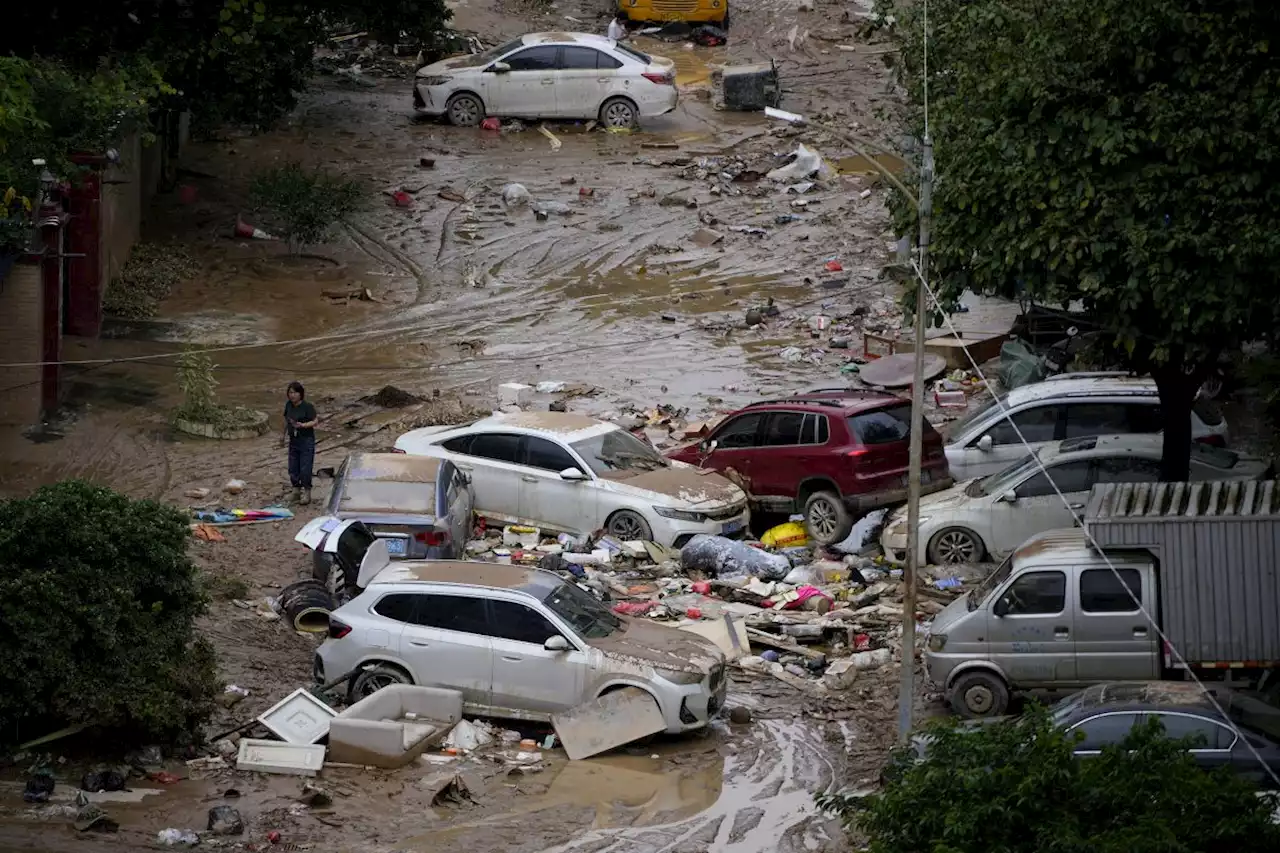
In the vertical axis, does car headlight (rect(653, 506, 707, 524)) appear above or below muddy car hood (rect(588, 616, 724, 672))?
above

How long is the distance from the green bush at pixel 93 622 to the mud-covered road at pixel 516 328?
0.81 metres

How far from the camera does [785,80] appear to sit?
3678 centimetres

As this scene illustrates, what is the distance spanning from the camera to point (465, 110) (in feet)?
115

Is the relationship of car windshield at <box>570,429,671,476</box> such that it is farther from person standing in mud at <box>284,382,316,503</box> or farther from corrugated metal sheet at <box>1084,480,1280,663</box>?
corrugated metal sheet at <box>1084,480,1280,663</box>

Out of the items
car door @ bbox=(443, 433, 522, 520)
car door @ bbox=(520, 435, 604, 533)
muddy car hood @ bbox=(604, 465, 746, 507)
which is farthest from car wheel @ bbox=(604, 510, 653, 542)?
car door @ bbox=(443, 433, 522, 520)

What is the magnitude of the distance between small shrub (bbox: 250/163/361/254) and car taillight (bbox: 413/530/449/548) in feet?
40.5

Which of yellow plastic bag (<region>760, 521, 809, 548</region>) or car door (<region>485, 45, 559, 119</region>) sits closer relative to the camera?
yellow plastic bag (<region>760, 521, 809, 548</region>)

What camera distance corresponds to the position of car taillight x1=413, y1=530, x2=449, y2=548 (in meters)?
18.2

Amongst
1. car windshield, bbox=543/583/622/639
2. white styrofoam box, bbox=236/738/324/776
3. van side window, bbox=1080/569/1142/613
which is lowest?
white styrofoam box, bbox=236/738/324/776

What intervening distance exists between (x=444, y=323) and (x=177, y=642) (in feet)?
45.4

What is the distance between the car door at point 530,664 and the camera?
1495cm

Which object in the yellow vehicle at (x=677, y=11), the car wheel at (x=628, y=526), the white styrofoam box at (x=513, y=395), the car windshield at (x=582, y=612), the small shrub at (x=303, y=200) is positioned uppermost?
the yellow vehicle at (x=677, y=11)

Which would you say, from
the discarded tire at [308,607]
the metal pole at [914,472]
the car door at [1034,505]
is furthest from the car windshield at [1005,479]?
the discarded tire at [308,607]

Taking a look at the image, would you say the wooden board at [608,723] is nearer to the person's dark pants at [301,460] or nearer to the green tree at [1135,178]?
the green tree at [1135,178]
